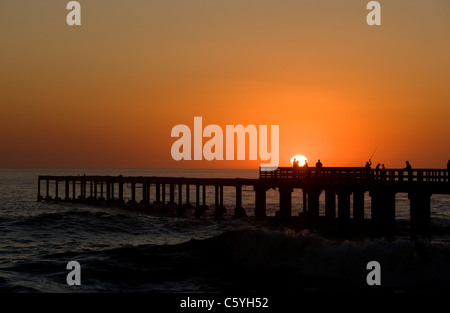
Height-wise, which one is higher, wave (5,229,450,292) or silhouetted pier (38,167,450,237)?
silhouetted pier (38,167,450,237)

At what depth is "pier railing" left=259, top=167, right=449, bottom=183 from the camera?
30869mm

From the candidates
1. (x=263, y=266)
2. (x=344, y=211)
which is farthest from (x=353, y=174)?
(x=263, y=266)

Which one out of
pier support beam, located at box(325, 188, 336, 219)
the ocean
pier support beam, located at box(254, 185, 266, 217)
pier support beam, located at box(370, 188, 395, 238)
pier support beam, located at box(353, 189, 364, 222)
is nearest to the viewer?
the ocean

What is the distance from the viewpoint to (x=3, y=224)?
40375 millimetres

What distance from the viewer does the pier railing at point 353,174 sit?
101 feet

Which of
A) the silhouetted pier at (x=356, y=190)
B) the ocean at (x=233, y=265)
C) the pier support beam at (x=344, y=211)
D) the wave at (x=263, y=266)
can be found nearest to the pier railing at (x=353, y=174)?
the silhouetted pier at (x=356, y=190)

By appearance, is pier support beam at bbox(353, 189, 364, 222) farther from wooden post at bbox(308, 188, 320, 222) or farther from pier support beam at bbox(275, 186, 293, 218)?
pier support beam at bbox(275, 186, 293, 218)

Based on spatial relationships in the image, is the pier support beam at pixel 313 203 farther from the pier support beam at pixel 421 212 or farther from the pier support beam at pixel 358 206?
the pier support beam at pixel 421 212

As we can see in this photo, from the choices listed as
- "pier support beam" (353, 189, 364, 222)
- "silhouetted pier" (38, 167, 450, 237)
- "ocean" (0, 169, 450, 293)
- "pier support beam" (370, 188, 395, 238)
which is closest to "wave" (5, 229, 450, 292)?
"ocean" (0, 169, 450, 293)

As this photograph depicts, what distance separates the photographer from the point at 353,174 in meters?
36.2

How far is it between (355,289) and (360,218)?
66.8 ft

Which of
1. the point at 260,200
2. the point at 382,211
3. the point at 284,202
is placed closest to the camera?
the point at 382,211

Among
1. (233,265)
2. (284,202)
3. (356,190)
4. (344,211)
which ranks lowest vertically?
(233,265)

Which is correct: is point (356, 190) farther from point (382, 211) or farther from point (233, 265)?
point (233, 265)
